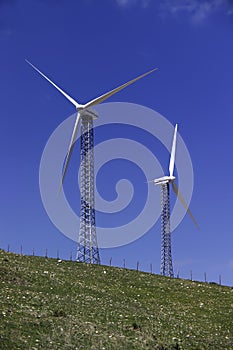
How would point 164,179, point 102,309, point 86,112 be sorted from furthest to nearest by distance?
point 164,179
point 86,112
point 102,309

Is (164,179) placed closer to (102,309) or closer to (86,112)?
(86,112)

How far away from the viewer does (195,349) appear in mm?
29656

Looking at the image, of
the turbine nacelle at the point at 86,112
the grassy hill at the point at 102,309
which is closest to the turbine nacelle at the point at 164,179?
the turbine nacelle at the point at 86,112

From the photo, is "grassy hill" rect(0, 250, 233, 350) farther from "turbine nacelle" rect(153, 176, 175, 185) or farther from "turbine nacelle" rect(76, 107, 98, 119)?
"turbine nacelle" rect(153, 176, 175, 185)

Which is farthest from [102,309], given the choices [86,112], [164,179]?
[164,179]

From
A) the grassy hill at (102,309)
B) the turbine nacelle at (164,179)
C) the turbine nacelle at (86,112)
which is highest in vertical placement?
the turbine nacelle at (164,179)

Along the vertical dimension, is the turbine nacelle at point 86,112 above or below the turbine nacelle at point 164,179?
below

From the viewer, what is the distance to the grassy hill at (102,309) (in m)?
27.8

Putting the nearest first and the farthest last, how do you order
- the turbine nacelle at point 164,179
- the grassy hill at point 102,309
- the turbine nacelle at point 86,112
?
the grassy hill at point 102,309 < the turbine nacelle at point 86,112 < the turbine nacelle at point 164,179

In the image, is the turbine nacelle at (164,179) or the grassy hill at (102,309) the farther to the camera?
the turbine nacelle at (164,179)

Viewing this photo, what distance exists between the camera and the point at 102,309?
35.2m

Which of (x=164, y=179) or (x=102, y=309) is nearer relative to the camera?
(x=102, y=309)

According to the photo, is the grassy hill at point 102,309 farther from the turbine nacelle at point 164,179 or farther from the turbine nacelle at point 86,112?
the turbine nacelle at point 164,179

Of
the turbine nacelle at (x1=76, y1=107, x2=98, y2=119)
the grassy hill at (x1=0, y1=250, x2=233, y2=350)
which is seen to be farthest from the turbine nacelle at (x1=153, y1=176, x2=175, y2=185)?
the grassy hill at (x1=0, y1=250, x2=233, y2=350)
